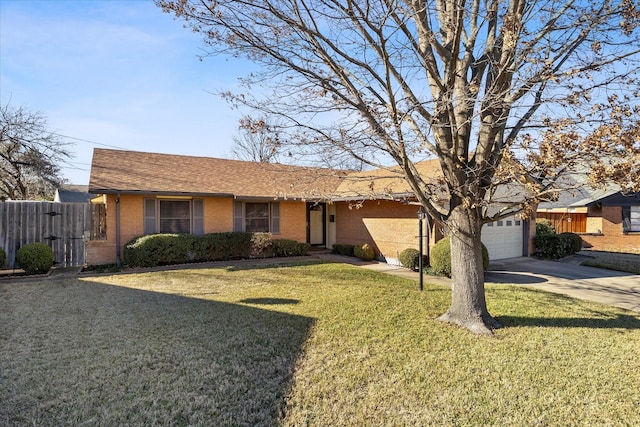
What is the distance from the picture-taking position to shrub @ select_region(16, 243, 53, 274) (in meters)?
9.84

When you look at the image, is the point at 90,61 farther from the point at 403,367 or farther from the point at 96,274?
the point at 403,367

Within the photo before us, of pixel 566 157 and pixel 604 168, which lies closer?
pixel 604 168

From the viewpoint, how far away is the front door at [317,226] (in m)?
17.3

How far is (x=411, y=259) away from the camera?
11.1 metres

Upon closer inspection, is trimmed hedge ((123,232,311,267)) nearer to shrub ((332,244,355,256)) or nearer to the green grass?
shrub ((332,244,355,256))

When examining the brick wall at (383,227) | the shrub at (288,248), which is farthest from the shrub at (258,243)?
the brick wall at (383,227)

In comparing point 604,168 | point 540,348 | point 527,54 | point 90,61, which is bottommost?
point 540,348

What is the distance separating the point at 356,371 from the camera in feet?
13.0

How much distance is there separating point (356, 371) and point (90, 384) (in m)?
2.95

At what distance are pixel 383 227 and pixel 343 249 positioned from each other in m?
2.43

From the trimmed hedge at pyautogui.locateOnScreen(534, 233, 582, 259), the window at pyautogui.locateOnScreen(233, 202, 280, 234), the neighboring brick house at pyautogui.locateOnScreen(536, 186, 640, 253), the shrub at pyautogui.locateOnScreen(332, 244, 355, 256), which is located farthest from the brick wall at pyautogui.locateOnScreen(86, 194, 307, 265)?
the neighboring brick house at pyautogui.locateOnScreen(536, 186, 640, 253)

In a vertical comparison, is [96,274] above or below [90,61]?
below

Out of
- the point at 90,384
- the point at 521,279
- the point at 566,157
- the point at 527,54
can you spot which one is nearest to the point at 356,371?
the point at 90,384

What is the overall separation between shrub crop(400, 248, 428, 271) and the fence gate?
1112 centimetres
